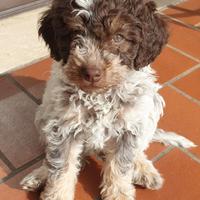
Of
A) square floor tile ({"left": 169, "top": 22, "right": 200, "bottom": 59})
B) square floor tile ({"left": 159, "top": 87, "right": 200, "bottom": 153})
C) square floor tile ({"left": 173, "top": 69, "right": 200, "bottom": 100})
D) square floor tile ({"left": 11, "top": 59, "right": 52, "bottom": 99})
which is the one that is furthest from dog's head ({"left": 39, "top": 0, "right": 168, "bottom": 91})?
square floor tile ({"left": 169, "top": 22, "right": 200, "bottom": 59})

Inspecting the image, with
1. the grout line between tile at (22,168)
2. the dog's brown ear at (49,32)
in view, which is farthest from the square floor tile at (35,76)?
the dog's brown ear at (49,32)

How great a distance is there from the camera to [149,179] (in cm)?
273

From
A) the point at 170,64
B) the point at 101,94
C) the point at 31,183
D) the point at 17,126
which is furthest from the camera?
the point at 170,64

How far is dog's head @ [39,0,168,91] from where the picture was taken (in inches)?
81.9

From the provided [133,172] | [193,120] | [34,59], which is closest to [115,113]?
[133,172]

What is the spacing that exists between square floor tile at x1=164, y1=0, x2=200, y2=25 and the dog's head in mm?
2266

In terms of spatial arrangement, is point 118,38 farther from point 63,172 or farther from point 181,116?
point 181,116

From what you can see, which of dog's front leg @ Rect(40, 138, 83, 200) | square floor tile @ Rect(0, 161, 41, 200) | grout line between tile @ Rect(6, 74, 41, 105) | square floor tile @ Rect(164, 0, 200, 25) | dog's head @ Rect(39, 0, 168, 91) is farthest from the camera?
square floor tile @ Rect(164, 0, 200, 25)

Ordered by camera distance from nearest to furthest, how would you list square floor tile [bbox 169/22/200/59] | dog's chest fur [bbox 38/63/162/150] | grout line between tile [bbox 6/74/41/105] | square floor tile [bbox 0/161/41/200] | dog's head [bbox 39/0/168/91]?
1. dog's head [bbox 39/0/168/91]
2. dog's chest fur [bbox 38/63/162/150]
3. square floor tile [bbox 0/161/41/200]
4. grout line between tile [bbox 6/74/41/105]
5. square floor tile [bbox 169/22/200/59]

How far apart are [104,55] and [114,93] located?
0.29 meters

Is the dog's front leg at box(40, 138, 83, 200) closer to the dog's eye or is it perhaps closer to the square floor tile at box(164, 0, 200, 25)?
the dog's eye

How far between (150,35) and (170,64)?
164cm

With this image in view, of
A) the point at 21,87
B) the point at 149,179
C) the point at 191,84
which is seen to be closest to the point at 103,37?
the point at 149,179

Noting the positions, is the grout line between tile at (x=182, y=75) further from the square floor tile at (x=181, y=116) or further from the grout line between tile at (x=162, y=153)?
the grout line between tile at (x=162, y=153)
